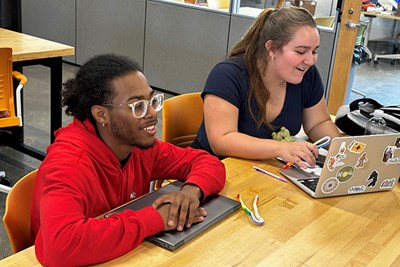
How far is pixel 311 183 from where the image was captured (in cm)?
166

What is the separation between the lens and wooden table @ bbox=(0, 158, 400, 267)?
1.20 metres

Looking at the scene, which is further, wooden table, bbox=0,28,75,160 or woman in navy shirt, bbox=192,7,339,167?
wooden table, bbox=0,28,75,160

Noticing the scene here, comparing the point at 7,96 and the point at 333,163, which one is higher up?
the point at 333,163

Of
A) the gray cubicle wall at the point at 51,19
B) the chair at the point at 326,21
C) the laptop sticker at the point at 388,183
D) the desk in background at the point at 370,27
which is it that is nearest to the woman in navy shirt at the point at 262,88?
the laptop sticker at the point at 388,183

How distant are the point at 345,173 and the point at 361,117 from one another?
→ 2.04ft

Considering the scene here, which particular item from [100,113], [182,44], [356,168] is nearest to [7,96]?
[100,113]

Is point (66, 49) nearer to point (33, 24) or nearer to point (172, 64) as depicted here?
point (172, 64)

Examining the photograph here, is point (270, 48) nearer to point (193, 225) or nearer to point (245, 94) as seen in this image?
point (245, 94)

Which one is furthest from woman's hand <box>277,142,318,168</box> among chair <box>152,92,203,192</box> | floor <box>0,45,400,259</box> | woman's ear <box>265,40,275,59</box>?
floor <box>0,45,400,259</box>

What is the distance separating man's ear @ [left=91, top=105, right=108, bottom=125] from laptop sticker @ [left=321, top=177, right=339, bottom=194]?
0.66 m

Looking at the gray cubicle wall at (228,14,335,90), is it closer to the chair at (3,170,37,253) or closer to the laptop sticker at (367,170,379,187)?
the laptop sticker at (367,170,379,187)

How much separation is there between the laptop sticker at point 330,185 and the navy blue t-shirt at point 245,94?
1.49 ft

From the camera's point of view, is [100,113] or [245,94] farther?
[245,94]

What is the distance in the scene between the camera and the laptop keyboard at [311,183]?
63.8 inches
